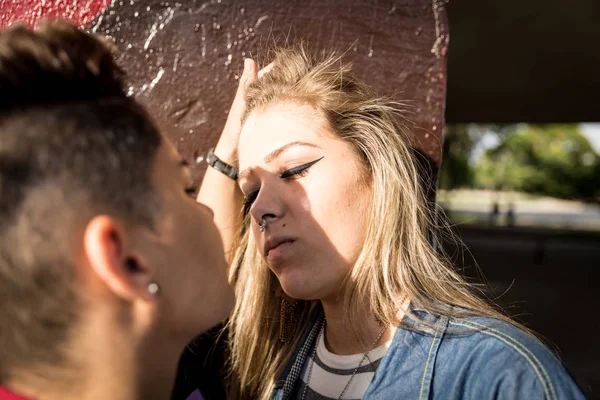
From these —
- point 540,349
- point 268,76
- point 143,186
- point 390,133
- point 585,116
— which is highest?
point 585,116

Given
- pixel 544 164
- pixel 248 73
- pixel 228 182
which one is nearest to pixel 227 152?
pixel 228 182

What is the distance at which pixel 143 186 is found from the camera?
0.94m

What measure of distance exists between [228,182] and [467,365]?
0.93m

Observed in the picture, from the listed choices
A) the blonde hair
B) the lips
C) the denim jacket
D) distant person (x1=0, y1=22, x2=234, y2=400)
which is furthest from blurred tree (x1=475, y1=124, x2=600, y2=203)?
distant person (x1=0, y1=22, x2=234, y2=400)

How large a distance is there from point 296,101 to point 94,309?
929mm

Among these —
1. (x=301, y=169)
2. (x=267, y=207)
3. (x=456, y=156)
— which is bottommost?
(x=267, y=207)

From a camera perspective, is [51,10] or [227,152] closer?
[227,152]

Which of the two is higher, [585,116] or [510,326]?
[585,116]

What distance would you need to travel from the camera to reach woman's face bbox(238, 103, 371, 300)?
1.50m

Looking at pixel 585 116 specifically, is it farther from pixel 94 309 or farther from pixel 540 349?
pixel 94 309

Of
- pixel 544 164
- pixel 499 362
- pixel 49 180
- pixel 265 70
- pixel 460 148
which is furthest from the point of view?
pixel 544 164

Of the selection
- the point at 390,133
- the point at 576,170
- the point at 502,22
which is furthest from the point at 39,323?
the point at 576,170

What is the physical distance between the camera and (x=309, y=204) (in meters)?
1.50

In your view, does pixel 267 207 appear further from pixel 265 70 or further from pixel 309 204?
pixel 265 70
